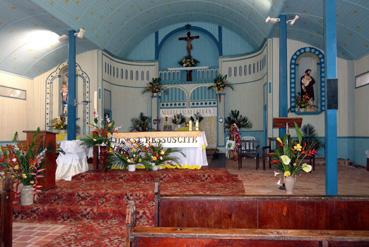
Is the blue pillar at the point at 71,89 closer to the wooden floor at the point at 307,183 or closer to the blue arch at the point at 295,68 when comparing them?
the wooden floor at the point at 307,183

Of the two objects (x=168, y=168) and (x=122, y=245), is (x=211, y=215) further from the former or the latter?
(x=168, y=168)

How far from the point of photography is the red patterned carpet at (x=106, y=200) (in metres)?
3.63

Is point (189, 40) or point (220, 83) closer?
point (220, 83)

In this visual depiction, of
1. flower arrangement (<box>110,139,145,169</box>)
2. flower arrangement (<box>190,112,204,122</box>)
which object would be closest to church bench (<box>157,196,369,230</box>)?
flower arrangement (<box>110,139,145,169</box>)

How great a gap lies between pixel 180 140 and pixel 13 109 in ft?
20.3

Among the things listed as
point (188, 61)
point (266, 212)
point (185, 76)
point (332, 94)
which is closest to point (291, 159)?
point (332, 94)

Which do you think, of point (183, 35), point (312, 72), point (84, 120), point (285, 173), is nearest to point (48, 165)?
point (285, 173)

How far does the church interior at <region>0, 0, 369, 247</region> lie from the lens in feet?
7.89

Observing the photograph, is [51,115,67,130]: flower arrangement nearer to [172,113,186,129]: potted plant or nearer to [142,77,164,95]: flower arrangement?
[142,77,164,95]: flower arrangement

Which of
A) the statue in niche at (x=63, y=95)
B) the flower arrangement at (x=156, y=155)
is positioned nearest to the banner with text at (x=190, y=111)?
the statue in niche at (x=63, y=95)

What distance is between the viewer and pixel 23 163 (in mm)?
4277

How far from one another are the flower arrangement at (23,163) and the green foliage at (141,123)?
740 cm

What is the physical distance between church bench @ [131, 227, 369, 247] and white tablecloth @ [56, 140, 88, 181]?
4.60 metres

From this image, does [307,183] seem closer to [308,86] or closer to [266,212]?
[266,212]
